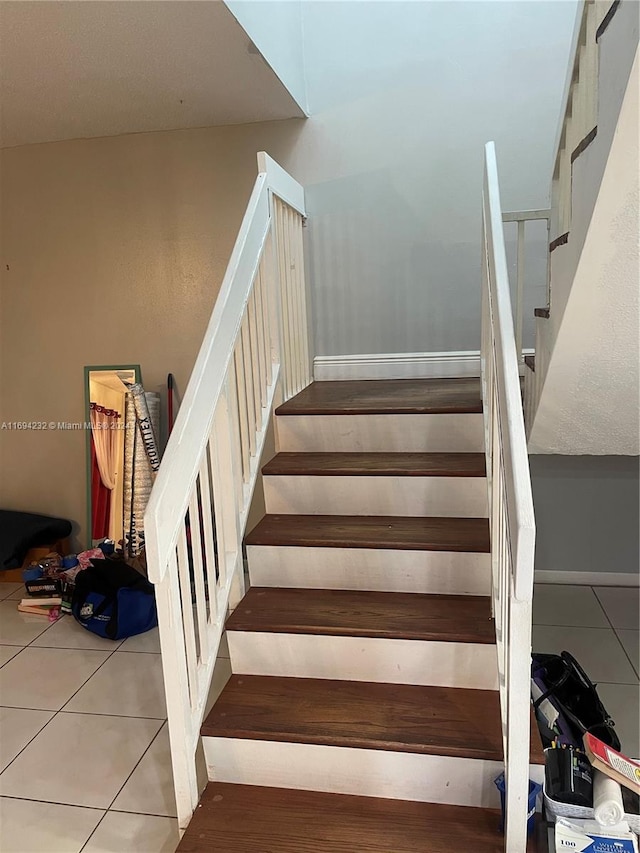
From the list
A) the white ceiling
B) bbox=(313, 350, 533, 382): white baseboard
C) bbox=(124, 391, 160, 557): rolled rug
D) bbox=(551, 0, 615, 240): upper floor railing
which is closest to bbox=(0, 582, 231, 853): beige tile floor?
bbox=(124, 391, 160, 557): rolled rug

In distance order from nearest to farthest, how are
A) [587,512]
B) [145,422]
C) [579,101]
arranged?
[579,101] → [587,512] → [145,422]

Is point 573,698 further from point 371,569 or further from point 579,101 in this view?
point 579,101

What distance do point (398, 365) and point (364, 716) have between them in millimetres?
1969

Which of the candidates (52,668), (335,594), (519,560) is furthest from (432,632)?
(52,668)

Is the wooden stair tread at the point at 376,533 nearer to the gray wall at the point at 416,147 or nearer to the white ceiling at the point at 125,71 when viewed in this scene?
the gray wall at the point at 416,147

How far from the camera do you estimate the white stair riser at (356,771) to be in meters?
1.77

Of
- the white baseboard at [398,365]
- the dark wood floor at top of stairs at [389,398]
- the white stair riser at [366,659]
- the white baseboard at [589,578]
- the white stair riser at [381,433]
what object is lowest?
the white baseboard at [589,578]

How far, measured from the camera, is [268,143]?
3.36 metres

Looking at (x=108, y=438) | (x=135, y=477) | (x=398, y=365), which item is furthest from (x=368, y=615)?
(x=108, y=438)

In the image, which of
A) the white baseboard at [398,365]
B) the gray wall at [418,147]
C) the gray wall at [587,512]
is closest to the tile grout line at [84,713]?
the white baseboard at [398,365]

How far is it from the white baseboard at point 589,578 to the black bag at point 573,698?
1149 millimetres

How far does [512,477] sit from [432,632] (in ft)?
2.40

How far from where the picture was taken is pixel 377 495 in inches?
97.3

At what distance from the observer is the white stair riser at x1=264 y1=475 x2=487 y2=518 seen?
240cm
